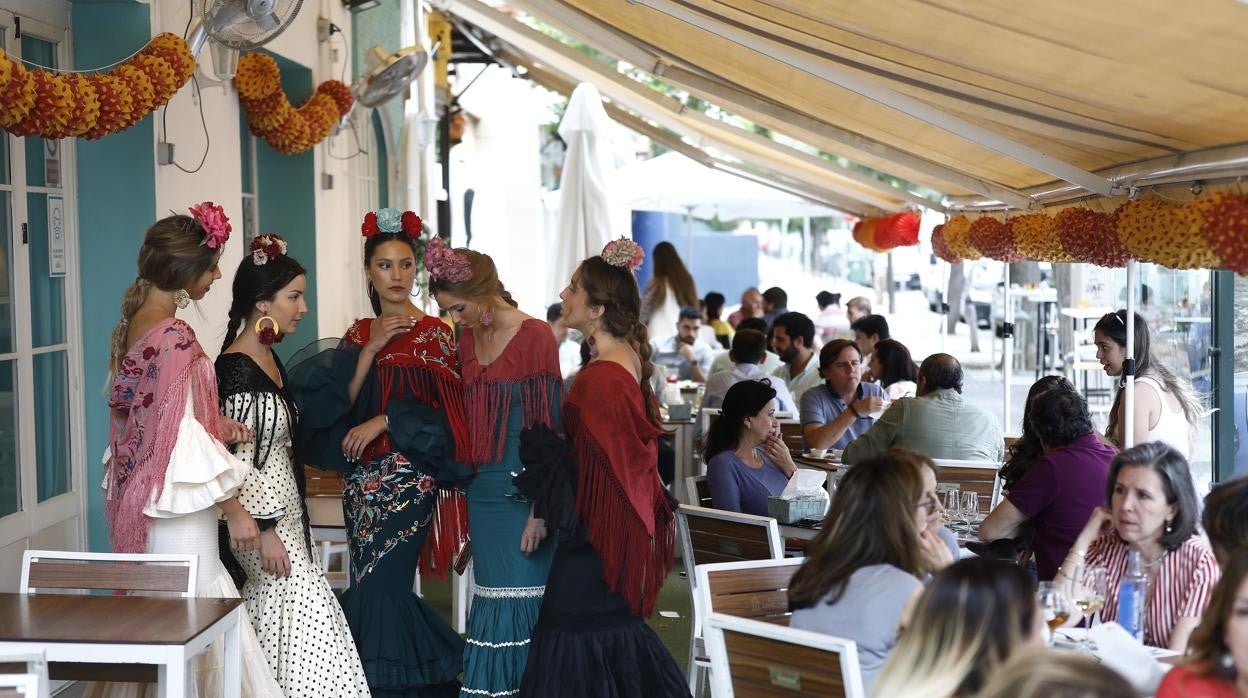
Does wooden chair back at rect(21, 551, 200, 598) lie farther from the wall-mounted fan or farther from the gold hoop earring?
the wall-mounted fan

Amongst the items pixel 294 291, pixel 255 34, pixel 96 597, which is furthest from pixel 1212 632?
pixel 255 34

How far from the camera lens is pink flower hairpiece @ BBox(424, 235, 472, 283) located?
4.31 m

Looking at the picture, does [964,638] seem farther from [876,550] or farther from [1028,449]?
[1028,449]

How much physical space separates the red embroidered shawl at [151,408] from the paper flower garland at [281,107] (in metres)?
2.74

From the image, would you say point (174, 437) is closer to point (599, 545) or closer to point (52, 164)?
point (599, 545)

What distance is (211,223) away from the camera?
3.95 metres

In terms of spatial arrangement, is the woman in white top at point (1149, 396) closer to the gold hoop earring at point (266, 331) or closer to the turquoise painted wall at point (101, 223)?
the gold hoop earring at point (266, 331)

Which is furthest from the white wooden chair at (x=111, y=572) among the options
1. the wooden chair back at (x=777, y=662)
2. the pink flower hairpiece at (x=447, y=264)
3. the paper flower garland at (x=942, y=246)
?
the paper flower garland at (x=942, y=246)

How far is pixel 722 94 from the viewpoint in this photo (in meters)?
7.14

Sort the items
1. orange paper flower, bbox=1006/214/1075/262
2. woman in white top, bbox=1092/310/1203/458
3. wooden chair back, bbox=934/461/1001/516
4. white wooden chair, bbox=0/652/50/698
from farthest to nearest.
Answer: woman in white top, bbox=1092/310/1203/458 < wooden chair back, bbox=934/461/1001/516 < orange paper flower, bbox=1006/214/1075/262 < white wooden chair, bbox=0/652/50/698

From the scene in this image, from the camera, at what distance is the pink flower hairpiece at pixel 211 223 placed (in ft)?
13.0

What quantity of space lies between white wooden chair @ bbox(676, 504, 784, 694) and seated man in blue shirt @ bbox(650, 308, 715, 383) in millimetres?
5521

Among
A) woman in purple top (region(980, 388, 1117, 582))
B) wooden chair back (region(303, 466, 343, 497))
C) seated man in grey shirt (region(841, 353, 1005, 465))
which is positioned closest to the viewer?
woman in purple top (region(980, 388, 1117, 582))

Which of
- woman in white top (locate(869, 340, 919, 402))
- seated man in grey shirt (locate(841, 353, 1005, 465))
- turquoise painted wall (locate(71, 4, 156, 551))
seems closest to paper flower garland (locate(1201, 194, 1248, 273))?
seated man in grey shirt (locate(841, 353, 1005, 465))
